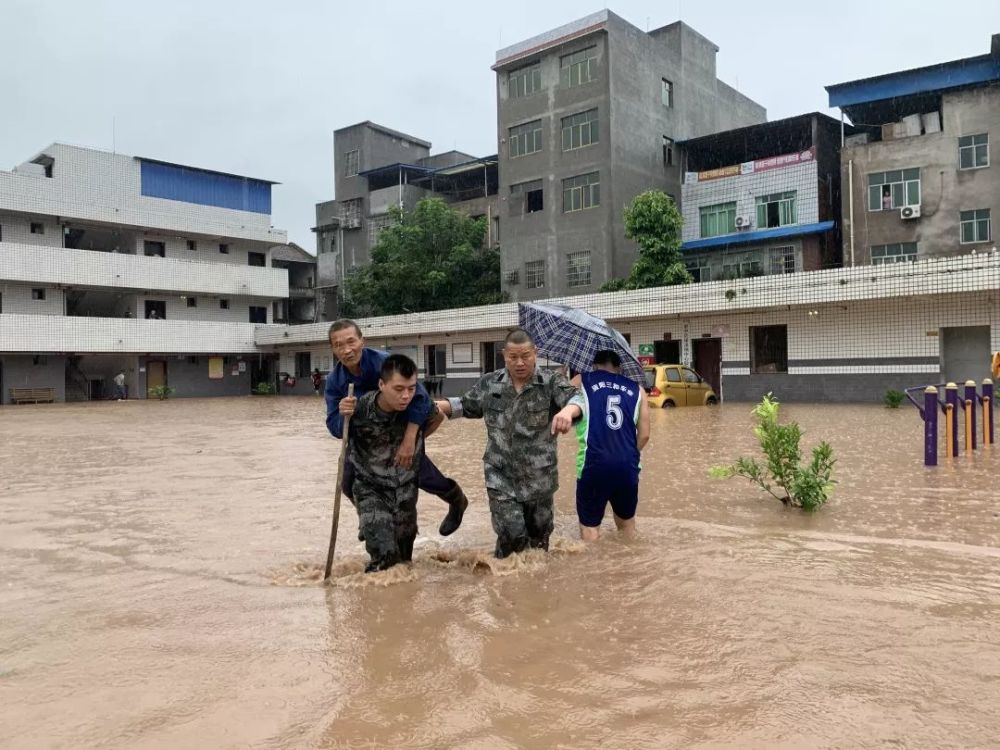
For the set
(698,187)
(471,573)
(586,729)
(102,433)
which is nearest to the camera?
(586,729)

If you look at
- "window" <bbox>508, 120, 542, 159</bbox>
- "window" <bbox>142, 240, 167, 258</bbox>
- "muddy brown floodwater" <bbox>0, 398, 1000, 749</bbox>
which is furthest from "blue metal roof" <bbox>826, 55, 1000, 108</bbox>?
"window" <bbox>142, 240, 167, 258</bbox>

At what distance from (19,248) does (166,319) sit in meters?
6.89

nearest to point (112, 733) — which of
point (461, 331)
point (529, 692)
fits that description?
point (529, 692)

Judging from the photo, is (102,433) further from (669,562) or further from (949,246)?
(949,246)

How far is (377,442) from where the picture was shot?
4.51 m

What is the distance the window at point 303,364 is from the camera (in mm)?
39406

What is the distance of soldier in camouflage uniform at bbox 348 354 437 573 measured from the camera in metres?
4.46

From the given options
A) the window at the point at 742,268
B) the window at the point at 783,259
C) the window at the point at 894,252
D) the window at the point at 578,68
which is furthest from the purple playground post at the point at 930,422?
the window at the point at 578,68

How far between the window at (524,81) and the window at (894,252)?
14.7 metres

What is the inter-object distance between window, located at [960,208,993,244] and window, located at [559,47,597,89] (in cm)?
1408

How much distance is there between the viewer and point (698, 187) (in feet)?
102

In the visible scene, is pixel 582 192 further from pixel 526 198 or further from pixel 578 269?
pixel 578 269

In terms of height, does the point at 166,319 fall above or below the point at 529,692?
above

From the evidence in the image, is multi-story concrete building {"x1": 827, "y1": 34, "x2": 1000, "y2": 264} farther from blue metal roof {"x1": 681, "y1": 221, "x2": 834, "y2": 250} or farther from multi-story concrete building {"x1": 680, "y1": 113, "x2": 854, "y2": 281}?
multi-story concrete building {"x1": 680, "y1": 113, "x2": 854, "y2": 281}
